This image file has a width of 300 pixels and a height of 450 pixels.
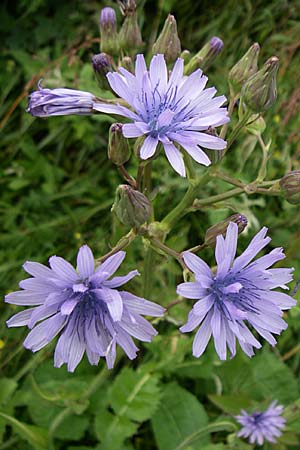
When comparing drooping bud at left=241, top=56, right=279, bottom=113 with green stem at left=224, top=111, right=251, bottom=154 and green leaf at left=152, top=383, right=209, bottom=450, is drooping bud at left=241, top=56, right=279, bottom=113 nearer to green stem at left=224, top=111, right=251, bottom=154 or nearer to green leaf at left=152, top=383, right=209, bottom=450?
green stem at left=224, top=111, right=251, bottom=154

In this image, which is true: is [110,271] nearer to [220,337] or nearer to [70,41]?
[220,337]

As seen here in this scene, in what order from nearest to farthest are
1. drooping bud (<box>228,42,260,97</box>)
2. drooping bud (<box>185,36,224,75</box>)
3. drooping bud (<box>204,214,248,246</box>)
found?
drooping bud (<box>204,214,248,246</box>)
drooping bud (<box>228,42,260,97</box>)
drooping bud (<box>185,36,224,75</box>)

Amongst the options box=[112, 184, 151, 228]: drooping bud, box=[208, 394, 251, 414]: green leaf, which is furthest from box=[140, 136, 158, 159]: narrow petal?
box=[208, 394, 251, 414]: green leaf

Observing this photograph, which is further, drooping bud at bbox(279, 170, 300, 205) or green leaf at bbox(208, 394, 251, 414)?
green leaf at bbox(208, 394, 251, 414)

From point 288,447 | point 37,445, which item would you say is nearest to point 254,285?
point 37,445

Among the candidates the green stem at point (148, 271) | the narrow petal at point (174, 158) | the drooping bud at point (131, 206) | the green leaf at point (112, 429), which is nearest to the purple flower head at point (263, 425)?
the green leaf at point (112, 429)

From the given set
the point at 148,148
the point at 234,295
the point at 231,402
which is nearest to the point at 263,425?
the point at 231,402
